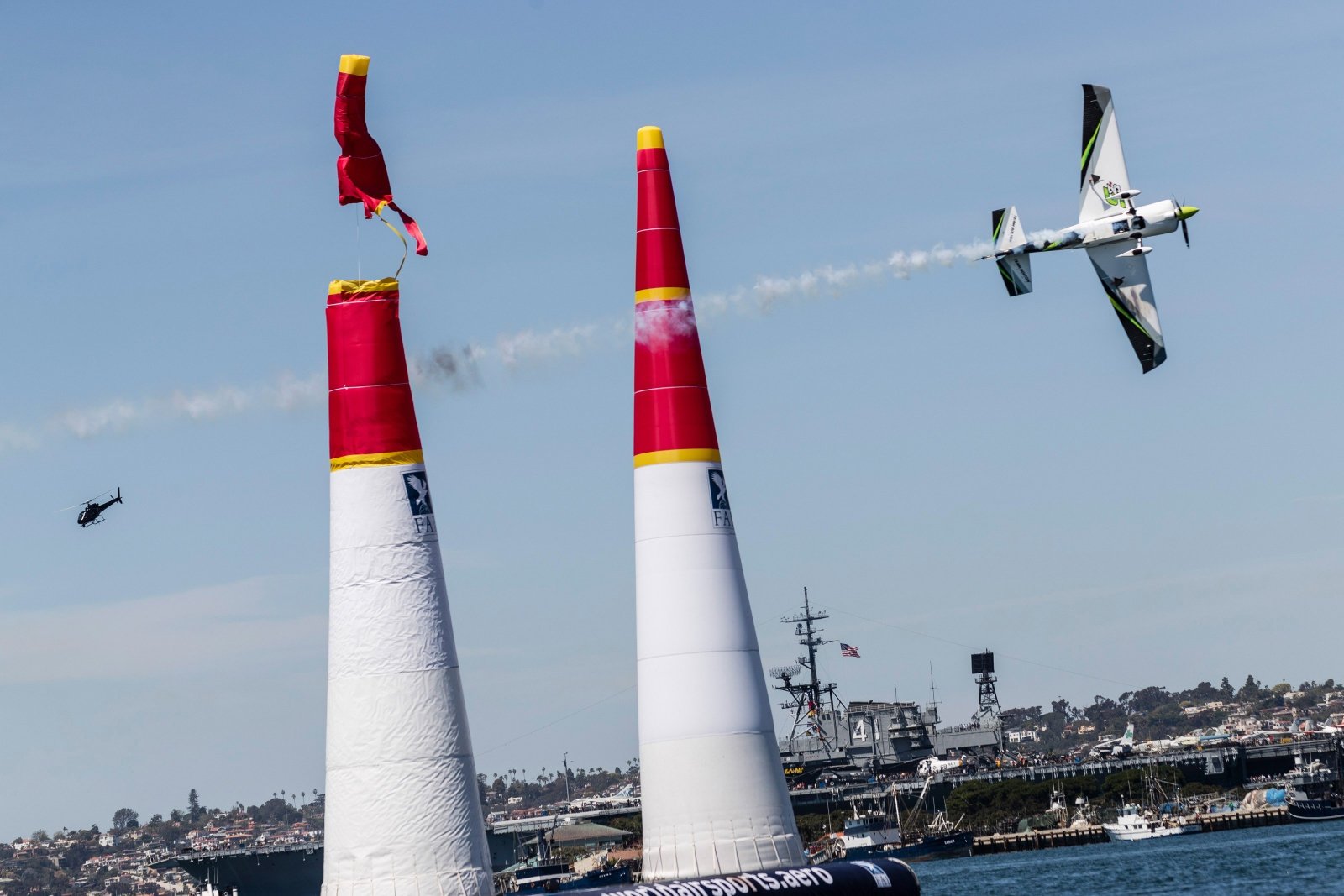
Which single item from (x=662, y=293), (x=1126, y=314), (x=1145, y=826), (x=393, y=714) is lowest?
(x=1145, y=826)

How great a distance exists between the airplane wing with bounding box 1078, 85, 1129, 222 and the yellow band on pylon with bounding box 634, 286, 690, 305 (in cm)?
1835

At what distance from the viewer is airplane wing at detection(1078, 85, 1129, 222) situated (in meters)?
37.0

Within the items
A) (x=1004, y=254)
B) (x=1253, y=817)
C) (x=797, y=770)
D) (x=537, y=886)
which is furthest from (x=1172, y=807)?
(x=1004, y=254)

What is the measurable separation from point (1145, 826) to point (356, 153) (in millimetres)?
103619

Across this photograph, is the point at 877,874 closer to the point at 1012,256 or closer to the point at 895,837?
the point at 1012,256

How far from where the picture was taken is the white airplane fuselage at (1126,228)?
36.7 m

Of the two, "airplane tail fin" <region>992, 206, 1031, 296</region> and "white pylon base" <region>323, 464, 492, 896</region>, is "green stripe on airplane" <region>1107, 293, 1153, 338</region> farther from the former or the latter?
"white pylon base" <region>323, 464, 492, 896</region>

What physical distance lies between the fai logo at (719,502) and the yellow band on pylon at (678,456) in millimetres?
210

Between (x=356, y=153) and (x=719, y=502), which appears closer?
(x=356, y=153)

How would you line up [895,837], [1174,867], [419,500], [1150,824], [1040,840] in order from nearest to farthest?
[419,500], [1174,867], [1150,824], [895,837], [1040,840]

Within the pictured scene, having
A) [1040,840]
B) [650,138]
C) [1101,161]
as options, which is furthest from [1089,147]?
[1040,840]

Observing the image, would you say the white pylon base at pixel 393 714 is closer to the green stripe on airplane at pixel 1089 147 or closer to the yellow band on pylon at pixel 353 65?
the yellow band on pylon at pixel 353 65

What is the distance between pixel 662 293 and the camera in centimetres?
2141

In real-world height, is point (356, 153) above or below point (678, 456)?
above
